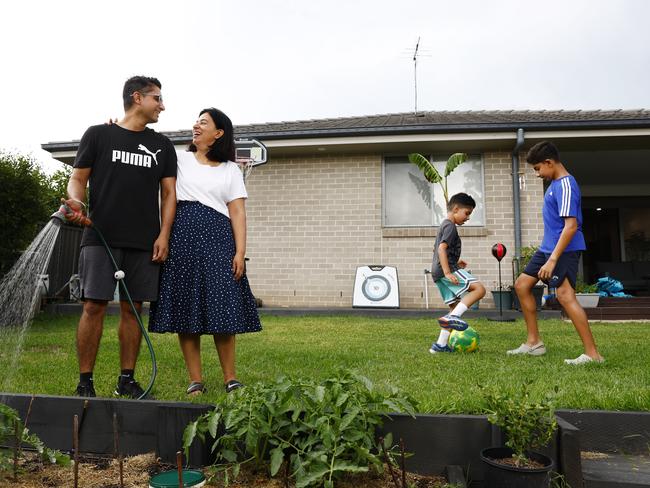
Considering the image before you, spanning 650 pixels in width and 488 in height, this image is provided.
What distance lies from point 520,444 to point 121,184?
2.45 m

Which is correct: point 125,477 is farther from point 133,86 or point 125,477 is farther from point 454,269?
point 454,269

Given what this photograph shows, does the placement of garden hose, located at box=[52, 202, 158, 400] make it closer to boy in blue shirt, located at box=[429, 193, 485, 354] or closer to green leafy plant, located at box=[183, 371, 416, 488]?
green leafy plant, located at box=[183, 371, 416, 488]

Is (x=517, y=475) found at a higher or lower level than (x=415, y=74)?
lower

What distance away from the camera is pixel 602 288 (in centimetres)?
982

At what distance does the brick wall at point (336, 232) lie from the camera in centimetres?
941

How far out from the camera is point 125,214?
9.64ft

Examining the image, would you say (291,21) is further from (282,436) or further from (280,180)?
(282,436)

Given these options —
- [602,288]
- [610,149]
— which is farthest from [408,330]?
[610,149]

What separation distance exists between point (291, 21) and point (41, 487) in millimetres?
14313

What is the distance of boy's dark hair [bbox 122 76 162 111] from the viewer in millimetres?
3068

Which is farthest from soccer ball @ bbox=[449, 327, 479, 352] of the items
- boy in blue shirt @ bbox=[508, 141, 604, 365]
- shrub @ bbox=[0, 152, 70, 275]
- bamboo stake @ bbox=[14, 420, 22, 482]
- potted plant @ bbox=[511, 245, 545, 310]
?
shrub @ bbox=[0, 152, 70, 275]

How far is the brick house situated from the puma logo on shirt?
6.56 meters

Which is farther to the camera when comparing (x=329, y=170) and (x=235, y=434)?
(x=329, y=170)

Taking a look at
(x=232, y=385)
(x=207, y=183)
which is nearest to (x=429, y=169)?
(x=207, y=183)
